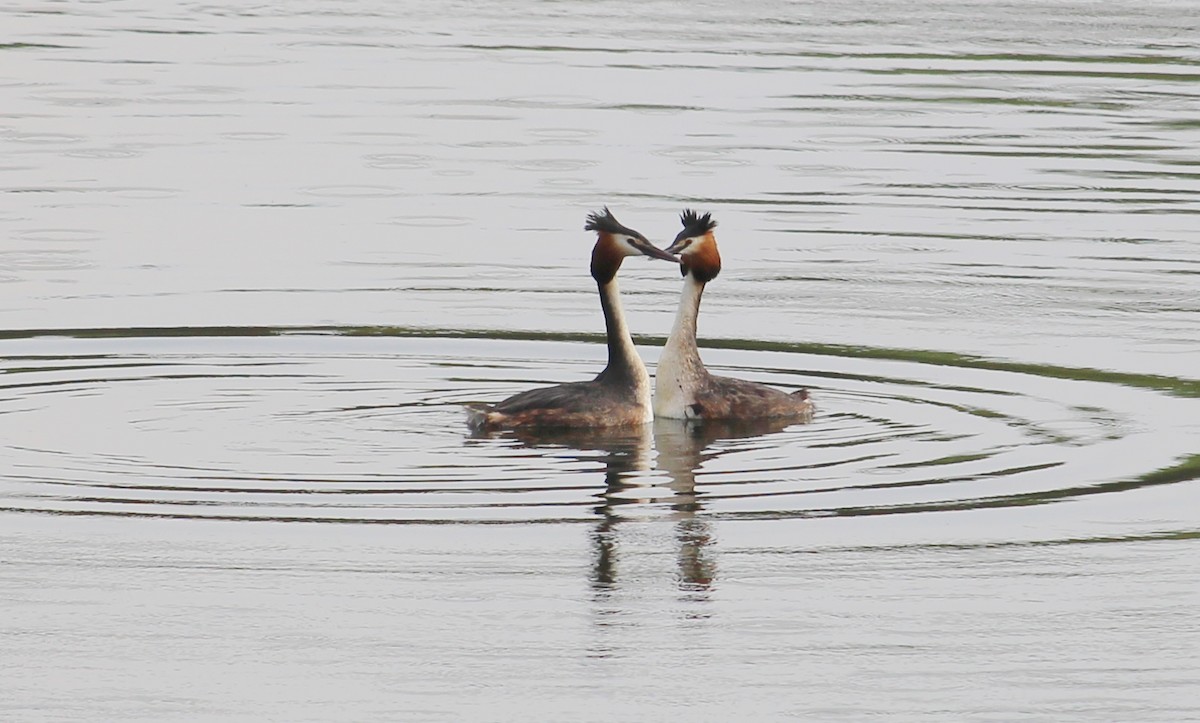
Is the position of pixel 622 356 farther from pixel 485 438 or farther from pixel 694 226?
pixel 485 438

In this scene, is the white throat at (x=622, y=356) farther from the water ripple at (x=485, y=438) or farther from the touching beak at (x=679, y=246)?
the touching beak at (x=679, y=246)

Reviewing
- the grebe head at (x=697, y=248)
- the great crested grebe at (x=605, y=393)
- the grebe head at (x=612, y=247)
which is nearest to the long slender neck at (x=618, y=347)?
the great crested grebe at (x=605, y=393)

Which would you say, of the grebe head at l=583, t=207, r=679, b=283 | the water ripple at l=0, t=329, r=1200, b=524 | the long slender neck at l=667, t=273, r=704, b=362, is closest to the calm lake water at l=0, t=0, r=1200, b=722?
the water ripple at l=0, t=329, r=1200, b=524

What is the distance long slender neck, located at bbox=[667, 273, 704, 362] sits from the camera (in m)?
14.3

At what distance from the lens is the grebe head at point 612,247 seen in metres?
14.1

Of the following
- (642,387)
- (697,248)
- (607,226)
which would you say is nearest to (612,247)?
(607,226)

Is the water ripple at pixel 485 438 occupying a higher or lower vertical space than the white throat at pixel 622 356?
lower

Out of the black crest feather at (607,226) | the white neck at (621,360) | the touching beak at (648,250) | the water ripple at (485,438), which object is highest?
the black crest feather at (607,226)

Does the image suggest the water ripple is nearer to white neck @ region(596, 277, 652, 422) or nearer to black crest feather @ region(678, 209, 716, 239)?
white neck @ region(596, 277, 652, 422)

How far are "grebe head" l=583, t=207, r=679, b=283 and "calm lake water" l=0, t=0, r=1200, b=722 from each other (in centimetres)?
98

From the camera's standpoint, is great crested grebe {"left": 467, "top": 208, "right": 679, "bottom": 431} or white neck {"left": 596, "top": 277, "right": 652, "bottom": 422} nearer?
great crested grebe {"left": 467, "top": 208, "right": 679, "bottom": 431}

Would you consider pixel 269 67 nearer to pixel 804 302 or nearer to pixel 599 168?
pixel 599 168

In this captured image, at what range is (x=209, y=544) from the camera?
10648 mm

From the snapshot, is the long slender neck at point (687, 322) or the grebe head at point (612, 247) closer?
the grebe head at point (612, 247)
